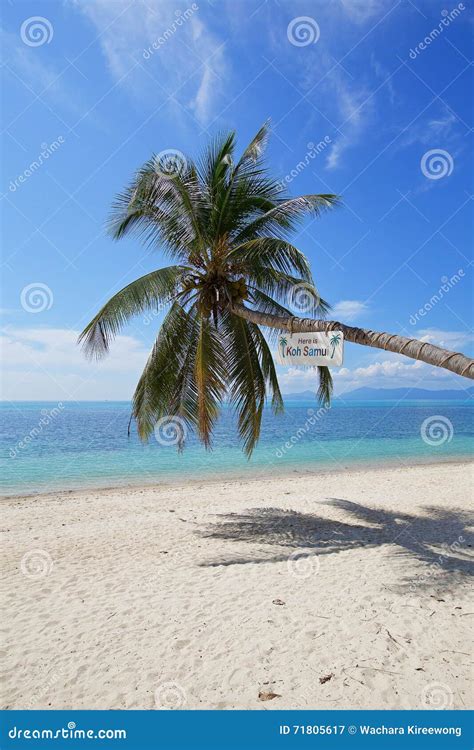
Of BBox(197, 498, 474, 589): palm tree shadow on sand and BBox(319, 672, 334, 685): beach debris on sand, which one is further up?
BBox(319, 672, 334, 685): beach debris on sand

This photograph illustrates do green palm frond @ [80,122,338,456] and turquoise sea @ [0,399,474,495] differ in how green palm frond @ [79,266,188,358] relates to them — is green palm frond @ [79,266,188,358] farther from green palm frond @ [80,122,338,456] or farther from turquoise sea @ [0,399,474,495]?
turquoise sea @ [0,399,474,495]


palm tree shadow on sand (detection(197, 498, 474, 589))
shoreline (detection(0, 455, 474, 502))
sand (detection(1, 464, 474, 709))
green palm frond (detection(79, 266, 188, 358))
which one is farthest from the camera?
shoreline (detection(0, 455, 474, 502))

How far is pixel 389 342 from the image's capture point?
5.16 meters

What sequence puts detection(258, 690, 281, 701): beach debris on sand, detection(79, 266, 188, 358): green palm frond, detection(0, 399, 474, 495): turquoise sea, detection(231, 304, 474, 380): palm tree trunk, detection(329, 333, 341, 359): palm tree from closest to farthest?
detection(258, 690, 281, 701): beach debris on sand → detection(231, 304, 474, 380): palm tree trunk → detection(329, 333, 341, 359): palm tree → detection(79, 266, 188, 358): green palm frond → detection(0, 399, 474, 495): turquoise sea

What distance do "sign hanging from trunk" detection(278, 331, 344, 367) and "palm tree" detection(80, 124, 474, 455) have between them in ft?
1.95

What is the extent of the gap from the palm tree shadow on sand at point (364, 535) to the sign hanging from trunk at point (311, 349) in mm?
2832

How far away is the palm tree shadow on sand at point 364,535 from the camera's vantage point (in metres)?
6.09

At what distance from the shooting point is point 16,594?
17.1ft

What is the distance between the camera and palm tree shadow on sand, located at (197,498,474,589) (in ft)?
20.0

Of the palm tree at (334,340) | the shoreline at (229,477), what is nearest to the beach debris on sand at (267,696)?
the palm tree at (334,340)

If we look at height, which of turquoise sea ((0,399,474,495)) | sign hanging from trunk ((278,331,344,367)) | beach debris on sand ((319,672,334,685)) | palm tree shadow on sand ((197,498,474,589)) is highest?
sign hanging from trunk ((278,331,344,367))

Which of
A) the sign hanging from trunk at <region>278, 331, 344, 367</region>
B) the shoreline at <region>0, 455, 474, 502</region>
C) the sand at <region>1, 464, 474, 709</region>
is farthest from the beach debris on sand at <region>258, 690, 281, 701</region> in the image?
the shoreline at <region>0, 455, 474, 502</region>

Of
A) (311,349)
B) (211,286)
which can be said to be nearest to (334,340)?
(311,349)

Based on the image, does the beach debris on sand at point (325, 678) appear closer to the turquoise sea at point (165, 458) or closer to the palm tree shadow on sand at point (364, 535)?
the palm tree shadow on sand at point (364, 535)
